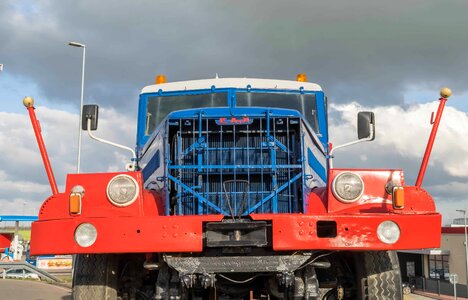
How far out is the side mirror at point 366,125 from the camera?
717cm

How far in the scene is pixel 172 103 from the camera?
25.6ft

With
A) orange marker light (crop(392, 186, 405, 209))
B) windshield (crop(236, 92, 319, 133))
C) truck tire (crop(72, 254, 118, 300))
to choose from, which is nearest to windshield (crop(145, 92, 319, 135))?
windshield (crop(236, 92, 319, 133))

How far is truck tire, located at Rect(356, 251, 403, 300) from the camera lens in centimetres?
537

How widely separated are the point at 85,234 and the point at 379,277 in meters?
2.79

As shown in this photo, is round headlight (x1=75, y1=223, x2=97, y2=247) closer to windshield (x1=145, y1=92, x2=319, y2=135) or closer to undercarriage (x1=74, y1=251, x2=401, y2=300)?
undercarriage (x1=74, y1=251, x2=401, y2=300)

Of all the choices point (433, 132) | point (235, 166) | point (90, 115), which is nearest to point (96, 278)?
point (235, 166)

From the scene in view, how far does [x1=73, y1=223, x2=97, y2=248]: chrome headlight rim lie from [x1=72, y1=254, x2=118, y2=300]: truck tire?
0.71 metres

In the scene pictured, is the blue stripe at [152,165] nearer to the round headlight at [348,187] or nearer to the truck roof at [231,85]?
the truck roof at [231,85]

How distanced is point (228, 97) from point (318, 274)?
8.72 feet

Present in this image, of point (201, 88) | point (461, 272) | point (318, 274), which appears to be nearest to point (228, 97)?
point (201, 88)

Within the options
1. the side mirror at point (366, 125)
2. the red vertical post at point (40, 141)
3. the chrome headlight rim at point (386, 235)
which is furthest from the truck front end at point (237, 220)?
the side mirror at point (366, 125)

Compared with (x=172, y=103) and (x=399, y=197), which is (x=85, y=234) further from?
(x=172, y=103)

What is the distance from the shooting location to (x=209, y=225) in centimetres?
504

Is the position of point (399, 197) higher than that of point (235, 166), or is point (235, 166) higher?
point (235, 166)
